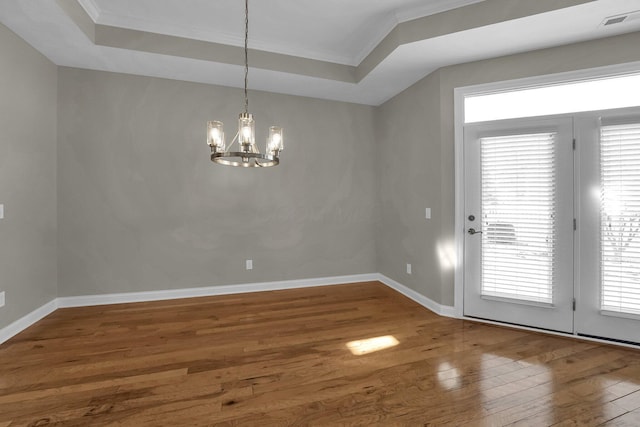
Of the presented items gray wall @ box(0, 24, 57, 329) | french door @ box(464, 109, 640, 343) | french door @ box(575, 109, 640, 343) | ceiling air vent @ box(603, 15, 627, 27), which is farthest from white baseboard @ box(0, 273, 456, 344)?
ceiling air vent @ box(603, 15, 627, 27)

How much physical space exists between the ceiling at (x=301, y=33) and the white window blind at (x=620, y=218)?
996mm

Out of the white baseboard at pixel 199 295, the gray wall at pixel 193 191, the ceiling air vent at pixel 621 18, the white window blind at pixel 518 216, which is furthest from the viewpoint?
the gray wall at pixel 193 191

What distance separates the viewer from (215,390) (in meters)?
2.03

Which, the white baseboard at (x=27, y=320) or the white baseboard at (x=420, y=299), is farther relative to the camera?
the white baseboard at (x=420, y=299)

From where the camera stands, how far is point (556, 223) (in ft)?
9.41

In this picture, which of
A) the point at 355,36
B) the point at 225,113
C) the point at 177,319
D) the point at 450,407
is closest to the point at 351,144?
the point at 355,36

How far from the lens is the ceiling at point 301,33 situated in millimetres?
2535

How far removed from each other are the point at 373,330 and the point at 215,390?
1.59 metres

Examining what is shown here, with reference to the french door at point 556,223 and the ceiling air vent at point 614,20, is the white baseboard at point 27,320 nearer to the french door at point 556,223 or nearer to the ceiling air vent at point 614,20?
the french door at point 556,223

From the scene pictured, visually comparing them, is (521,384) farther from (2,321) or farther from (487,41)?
(2,321)

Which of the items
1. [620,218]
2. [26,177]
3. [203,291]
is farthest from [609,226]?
[26,177]

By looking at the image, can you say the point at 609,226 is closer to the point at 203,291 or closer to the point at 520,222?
the point at 520,222

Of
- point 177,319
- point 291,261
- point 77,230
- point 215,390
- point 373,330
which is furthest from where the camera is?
point 291,261

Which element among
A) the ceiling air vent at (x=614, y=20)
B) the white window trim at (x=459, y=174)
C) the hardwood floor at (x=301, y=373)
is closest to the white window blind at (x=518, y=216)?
the white window trim at (x=459, y=174)
